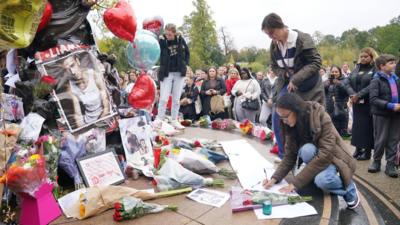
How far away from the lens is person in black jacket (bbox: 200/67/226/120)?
819 centimetres

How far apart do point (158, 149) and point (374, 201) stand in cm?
251

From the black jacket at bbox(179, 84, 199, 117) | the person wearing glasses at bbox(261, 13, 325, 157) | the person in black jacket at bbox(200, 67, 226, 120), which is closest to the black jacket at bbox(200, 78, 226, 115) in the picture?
the person in black jacket at bbox(200, 67, 226, 120)

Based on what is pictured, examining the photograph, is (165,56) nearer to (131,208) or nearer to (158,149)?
(158,149)

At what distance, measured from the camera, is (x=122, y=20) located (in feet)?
12.7

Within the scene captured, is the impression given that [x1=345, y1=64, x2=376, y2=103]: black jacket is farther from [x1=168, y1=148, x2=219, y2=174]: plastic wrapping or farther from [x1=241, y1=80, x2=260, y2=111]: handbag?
[x1=168, y1=148, x2=219, y2=174]: plastic wrapping

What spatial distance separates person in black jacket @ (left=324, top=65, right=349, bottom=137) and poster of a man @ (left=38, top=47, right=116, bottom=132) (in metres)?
4.88

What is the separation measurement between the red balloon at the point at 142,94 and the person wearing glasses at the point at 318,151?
1790 mm

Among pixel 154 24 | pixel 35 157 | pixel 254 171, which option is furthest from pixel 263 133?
pixel 35 157

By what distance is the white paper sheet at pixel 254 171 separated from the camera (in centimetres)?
277

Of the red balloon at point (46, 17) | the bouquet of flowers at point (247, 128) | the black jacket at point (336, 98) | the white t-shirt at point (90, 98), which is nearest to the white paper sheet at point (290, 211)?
the white t-shirt at point (90, 98)

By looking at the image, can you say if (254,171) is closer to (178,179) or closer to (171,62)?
(178,179)

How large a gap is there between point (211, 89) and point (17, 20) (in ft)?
20.8

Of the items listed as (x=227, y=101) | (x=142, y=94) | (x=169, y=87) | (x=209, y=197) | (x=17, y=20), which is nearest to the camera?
(x=17, y=20)

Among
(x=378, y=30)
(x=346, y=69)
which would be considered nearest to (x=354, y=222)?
(x=346, y=69)
